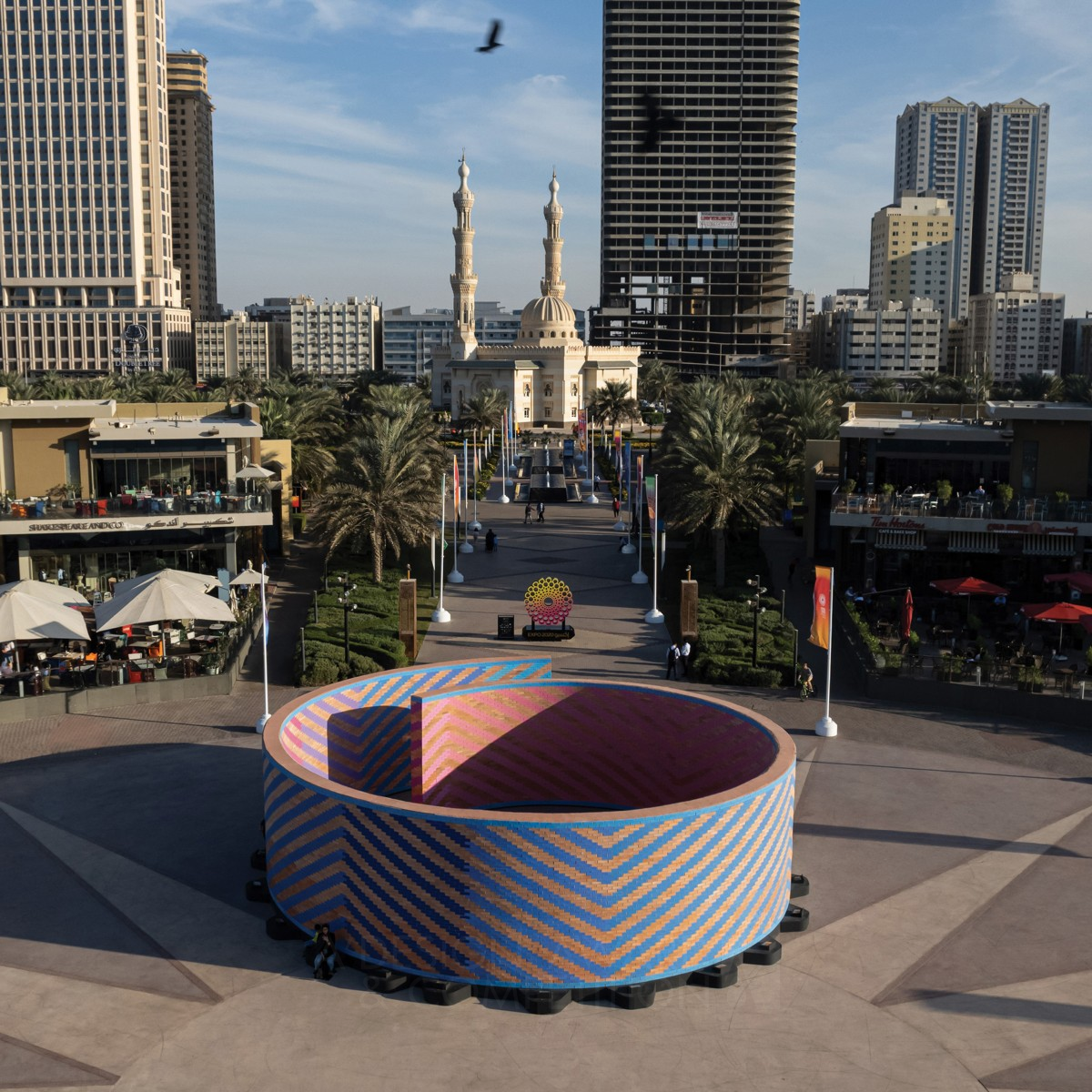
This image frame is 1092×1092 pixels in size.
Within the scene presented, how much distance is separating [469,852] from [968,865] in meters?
9.77

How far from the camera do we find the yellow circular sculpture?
36.6 metres

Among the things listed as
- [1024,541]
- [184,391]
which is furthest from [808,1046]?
[184,391]

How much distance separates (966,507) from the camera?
129 ft

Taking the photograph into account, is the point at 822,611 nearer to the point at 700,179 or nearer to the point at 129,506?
the point at 129,506

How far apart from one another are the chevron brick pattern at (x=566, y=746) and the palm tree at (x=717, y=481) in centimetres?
2089

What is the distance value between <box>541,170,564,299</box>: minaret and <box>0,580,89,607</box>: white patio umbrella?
122541 mm

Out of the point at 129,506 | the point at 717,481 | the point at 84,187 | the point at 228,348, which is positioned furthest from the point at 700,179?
the point at 129,506

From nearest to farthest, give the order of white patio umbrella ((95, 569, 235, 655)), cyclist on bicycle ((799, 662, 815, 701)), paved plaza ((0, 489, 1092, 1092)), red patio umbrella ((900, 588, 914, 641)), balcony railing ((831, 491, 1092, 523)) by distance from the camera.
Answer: paved plaza ((0, 489, 1092, 1092))
cyclist on bicycle ((799, 662, 815, 701))
white patio umbrella ((95, 569, 235, 655))
red patio umbrella ((900, 588, 914, 641))
balcony railing ((831, 491, 1092, 523))

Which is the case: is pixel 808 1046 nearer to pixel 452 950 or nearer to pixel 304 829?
pixel 452 950

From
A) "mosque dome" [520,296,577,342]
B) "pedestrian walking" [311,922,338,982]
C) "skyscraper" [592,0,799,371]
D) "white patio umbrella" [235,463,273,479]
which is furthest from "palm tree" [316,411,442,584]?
"skyscraper" [592,0,799,371]

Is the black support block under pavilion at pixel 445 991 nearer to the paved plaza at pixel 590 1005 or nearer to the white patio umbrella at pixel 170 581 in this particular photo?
the paved plaza at pixel 590 1005

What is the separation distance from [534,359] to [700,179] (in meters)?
58.3

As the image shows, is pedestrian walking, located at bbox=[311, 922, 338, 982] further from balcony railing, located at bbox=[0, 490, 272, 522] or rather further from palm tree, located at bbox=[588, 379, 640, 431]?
palm tree, located at bbox=[588, 379, 640, 431]

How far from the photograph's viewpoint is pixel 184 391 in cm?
8394
